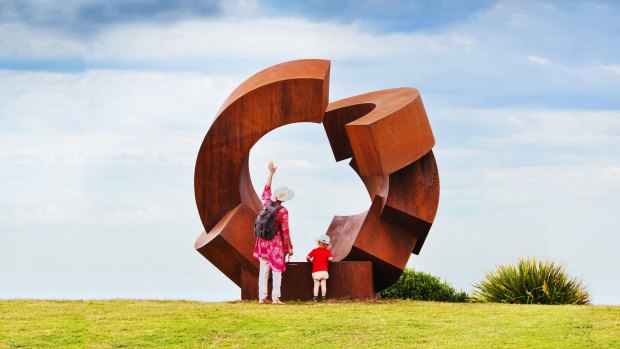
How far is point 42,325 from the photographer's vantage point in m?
14.2

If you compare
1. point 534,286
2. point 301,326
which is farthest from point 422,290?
point 301,326

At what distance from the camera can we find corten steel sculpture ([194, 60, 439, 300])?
1675cm

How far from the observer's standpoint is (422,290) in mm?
21312

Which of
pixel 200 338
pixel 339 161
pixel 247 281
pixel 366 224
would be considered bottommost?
pixel 200 338

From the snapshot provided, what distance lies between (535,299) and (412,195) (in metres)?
3.70

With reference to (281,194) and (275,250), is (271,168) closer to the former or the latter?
(281,194)

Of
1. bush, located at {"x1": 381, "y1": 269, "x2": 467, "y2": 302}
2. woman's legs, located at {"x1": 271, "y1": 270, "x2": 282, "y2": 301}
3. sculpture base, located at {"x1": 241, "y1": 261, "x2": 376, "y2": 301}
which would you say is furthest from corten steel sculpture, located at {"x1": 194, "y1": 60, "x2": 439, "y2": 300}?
bush, located at {"x1": 381, "y1": 269, "x2": 467, "y2": 302}

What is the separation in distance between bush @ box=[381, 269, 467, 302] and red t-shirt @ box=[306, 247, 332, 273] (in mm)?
4412

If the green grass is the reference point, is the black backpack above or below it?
above

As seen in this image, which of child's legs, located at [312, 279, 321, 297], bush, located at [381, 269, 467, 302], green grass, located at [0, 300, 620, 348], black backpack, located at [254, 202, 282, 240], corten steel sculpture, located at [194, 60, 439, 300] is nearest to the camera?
green grass, located at [0, 300, 620, 348]

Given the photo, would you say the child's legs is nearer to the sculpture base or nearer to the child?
the child

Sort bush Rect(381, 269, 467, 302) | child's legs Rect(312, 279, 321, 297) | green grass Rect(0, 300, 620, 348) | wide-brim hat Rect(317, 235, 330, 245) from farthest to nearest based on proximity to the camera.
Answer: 1. bush Rect(381, 269, 467, 302)
2. wide-brim hat Rect(317, 235, 330, 245)
3. child's legs Rect(312, 279, 321, 297)
4. green grass Rect(0, 300, 620, 348)

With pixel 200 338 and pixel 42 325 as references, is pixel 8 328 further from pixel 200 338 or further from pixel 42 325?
pixel 200 338

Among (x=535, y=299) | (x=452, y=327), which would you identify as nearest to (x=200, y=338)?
(x=452, y=327)
